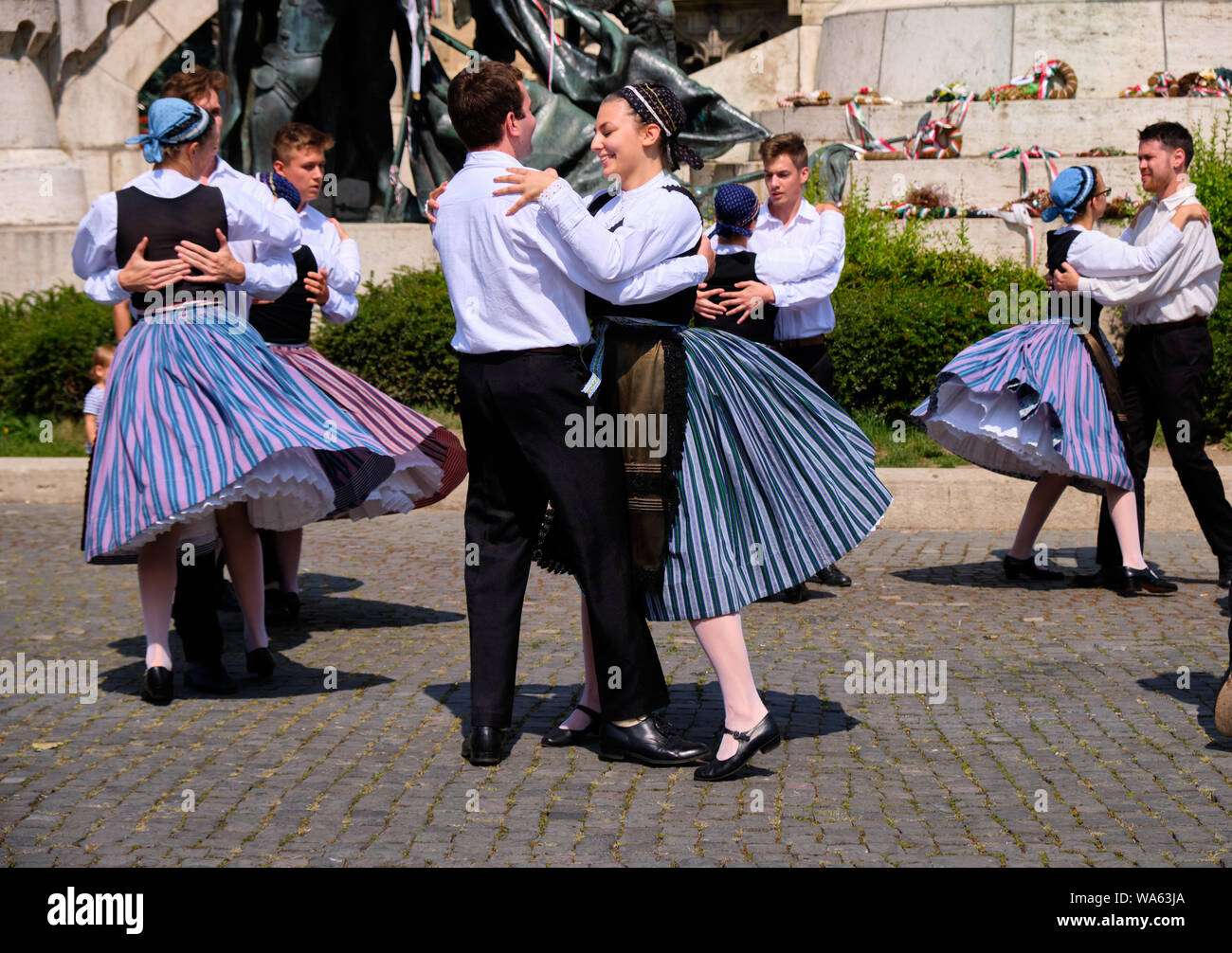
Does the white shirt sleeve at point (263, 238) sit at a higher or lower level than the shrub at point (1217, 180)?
lower

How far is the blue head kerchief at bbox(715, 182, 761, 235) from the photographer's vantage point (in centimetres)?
720

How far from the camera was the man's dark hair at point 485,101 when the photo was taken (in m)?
4.76

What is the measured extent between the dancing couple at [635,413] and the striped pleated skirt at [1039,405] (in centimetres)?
280

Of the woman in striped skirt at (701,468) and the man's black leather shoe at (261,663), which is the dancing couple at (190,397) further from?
the woman in striped skirt at (701,468)

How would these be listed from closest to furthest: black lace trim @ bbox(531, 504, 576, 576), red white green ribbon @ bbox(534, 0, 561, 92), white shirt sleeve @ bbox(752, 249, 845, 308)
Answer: black lace trim @ bbox(531, 504, 576, 576), white shirt sleeve @ bbox(752, 249, 845, 308), red white green ribbon @ bbox(534, 0, 561, 92)

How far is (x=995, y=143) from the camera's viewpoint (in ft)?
48.2

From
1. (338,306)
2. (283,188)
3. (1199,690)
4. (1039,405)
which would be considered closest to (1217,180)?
(1039,405)

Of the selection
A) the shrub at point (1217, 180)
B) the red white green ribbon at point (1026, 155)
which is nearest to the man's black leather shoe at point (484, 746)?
the shrub at point (1217, 180)

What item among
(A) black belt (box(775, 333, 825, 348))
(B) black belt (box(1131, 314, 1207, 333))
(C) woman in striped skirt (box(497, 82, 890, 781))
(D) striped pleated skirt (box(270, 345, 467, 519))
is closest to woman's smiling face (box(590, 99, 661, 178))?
(C) woman in striped skirt (box(497, 82, 890, 781))

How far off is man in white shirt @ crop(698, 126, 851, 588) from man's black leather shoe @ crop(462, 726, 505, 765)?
280cm

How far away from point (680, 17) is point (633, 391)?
34186mm

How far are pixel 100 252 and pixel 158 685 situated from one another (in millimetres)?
1451

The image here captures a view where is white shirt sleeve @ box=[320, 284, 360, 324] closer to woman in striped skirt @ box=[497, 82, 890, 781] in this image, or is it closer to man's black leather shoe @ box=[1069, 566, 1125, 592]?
woman in striped skirt @ box=[497, 82, 890, 781]
